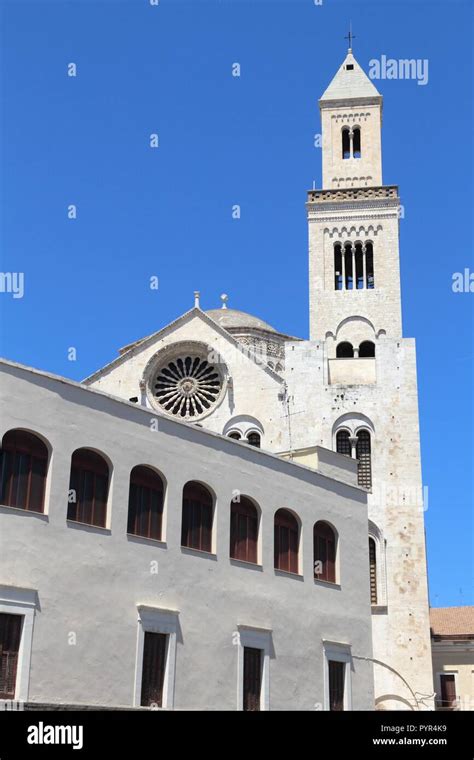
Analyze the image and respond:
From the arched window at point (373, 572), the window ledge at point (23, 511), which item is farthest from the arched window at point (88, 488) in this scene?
the arched window at point (373, 572)

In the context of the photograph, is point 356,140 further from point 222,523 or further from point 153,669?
point 153,669

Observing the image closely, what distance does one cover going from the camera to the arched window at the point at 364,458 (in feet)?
123

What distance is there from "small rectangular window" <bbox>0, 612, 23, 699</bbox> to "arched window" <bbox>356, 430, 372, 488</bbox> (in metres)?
20.6

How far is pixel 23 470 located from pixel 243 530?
7.13 m

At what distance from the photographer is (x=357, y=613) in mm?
27719

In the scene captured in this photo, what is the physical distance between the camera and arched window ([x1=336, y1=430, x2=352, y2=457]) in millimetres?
38094

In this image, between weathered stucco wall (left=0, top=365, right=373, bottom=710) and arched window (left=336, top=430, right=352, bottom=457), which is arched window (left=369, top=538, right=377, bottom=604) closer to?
arched window (left=336, top=430, right=352, bottom=457)

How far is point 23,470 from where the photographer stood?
20.0 metres

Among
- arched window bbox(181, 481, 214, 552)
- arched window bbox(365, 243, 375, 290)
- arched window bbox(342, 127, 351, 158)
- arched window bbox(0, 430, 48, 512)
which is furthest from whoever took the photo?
arched window bbox(342, 127, 351, 158)

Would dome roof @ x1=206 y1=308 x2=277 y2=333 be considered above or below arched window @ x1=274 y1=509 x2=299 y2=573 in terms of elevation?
above

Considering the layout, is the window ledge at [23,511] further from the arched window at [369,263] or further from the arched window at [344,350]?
the arched window at [369,263]

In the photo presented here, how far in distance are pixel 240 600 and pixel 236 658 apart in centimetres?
143

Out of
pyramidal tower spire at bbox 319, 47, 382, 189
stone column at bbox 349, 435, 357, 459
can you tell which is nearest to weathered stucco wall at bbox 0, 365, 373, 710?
stone column at bbox 349, 435, 357, 459

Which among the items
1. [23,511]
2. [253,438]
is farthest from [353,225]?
[23,511]
